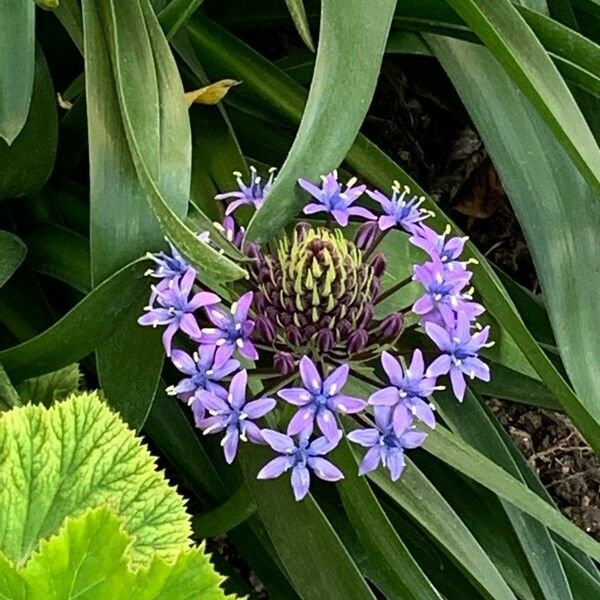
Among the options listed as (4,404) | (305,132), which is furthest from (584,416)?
(4,404)

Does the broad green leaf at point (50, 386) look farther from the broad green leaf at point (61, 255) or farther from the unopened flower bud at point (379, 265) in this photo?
the unopened flower bud at point (379, 265)

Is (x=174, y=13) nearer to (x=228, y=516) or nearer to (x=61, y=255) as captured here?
(x=61, y=255)

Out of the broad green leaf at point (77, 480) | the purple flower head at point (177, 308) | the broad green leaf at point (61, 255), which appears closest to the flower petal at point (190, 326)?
the purple flower head at point (177, 308)

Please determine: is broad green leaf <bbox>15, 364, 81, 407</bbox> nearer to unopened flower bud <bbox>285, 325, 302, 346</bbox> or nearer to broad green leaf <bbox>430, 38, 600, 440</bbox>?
unopened flower bud <bbox>285, 325, 302, 346</bbox>

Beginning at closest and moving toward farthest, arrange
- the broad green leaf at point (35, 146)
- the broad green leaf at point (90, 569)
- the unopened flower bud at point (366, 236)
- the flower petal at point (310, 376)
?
the broad green leaf at point (90, 569) < the flower petal at point (310, 376) < the unopened flower bud at point (366, 236) < the broad green leaf at point (35, 146)

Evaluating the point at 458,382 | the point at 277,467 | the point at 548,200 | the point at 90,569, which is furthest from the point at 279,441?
the point at 548,200

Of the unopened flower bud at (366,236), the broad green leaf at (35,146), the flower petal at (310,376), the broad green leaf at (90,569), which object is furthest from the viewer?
the broad green leaf at (35,146)

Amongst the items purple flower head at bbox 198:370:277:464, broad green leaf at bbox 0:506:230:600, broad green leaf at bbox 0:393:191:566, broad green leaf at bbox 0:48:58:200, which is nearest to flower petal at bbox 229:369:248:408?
purple flower head at bbox 198:370:277:464
